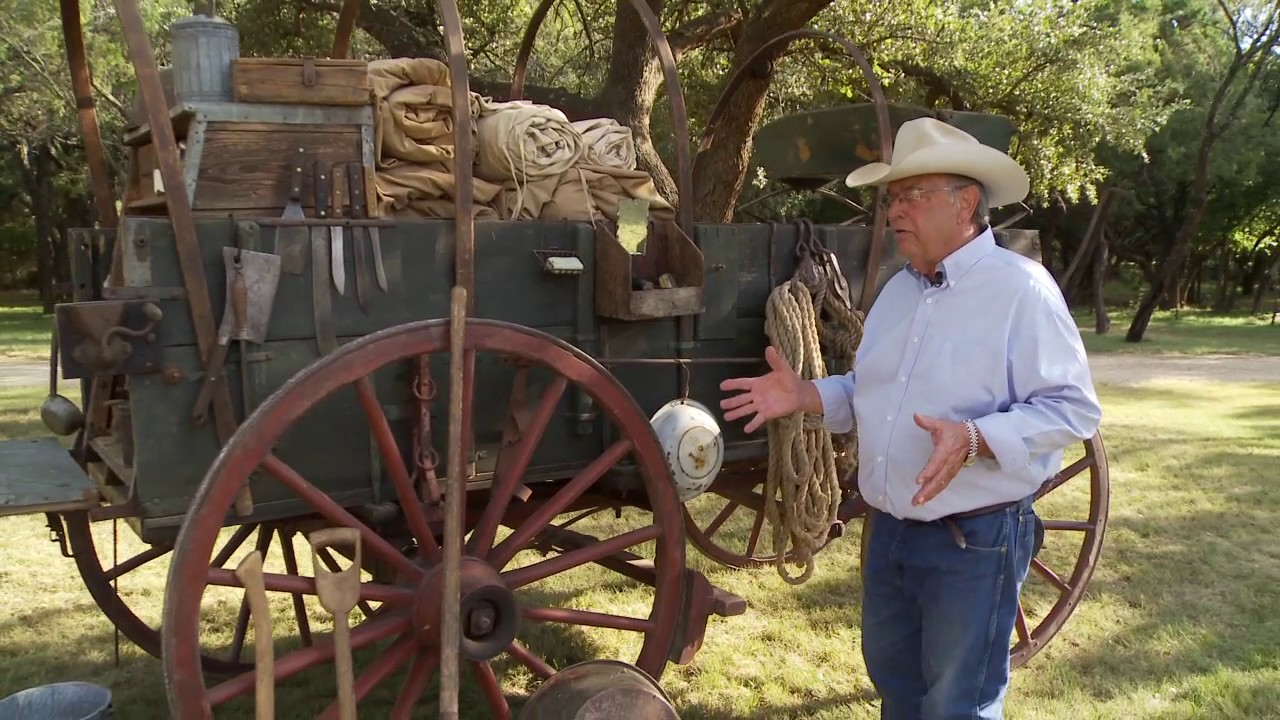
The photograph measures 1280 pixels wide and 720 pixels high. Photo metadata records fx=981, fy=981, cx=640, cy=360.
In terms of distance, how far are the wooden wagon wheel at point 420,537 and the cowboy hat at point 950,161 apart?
832 millimetres

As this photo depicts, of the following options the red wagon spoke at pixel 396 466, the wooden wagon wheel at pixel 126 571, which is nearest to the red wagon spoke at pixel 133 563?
the wooden wagon wheel at pixel 126 571

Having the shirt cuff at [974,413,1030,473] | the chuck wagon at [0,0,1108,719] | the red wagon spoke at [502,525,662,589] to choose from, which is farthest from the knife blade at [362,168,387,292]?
the shirt cuff at [974,413,1030,473]

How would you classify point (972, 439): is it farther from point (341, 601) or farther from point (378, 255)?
point (378, 255)

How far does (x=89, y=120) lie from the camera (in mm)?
2943

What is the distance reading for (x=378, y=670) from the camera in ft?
7.42

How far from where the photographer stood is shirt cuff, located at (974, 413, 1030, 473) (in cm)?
190

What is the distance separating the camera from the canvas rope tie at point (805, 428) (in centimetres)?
286

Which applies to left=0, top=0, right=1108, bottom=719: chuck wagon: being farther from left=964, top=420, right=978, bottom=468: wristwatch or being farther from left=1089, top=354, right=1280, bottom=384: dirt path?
left=1089, top=354, right=1280, bottom=384: dirt path

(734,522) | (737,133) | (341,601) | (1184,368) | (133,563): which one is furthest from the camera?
(1184,368)

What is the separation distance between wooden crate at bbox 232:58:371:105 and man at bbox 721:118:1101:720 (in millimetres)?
1291

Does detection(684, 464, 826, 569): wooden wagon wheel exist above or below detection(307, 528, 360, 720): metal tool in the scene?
below

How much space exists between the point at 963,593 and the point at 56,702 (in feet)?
7.95

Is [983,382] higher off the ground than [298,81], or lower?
lower

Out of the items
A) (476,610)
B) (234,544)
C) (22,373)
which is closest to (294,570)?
(234,544)
